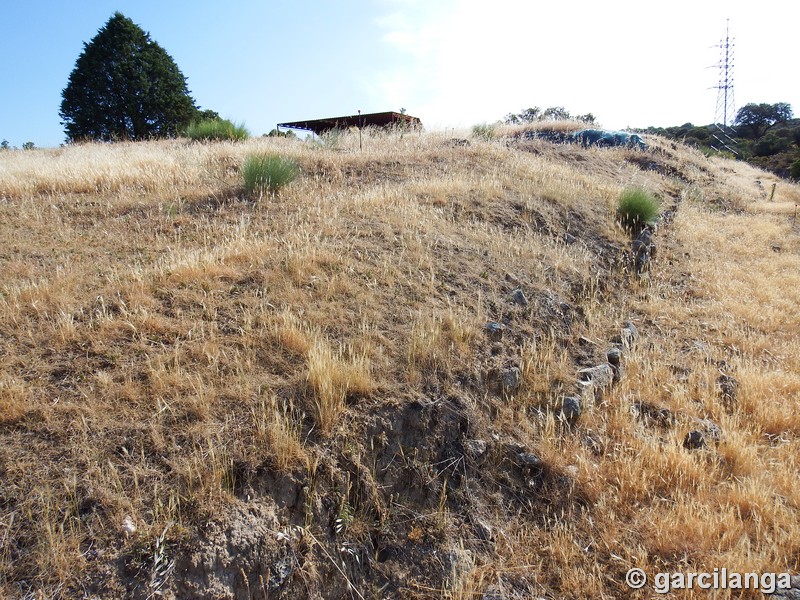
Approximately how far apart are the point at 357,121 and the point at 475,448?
17769 millimetres

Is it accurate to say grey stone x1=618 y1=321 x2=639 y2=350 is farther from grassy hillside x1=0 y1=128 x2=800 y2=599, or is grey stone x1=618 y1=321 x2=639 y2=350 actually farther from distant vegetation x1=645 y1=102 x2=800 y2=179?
distant vegetation x1=645 y1=102 x2=800 y2=179

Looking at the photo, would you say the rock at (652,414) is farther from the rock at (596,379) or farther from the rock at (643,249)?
the rock at (643,249)

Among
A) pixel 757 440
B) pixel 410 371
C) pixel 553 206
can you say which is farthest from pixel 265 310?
pixel 553 206

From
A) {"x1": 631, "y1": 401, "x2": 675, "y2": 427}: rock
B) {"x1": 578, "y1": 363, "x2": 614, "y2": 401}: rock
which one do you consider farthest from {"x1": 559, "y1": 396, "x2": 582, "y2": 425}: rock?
{"x1": 631, "y1": 401, "x2": 675, "y2": 427}: rock

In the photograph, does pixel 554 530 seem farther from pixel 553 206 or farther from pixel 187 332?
pixel 553 206

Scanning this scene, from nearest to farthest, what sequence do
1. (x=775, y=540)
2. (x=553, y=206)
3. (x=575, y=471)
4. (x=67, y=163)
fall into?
(x=775, y=540)
(x=575, y=471)
(x=553, y=206)
(x=67, y=163)

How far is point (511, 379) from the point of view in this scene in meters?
4.51

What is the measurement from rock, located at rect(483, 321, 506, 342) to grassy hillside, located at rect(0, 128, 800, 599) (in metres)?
0.04

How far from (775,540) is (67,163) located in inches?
497

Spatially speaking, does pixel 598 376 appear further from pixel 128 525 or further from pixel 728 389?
pixel 128 525

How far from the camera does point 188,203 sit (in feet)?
25.7

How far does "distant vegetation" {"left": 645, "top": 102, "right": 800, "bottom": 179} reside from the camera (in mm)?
30711

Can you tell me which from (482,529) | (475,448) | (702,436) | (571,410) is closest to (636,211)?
(702,436)

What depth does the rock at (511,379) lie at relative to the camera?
4.48m
